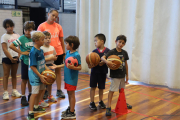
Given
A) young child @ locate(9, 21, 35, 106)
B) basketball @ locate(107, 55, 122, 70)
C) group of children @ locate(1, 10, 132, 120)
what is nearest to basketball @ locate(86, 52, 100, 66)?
group of children @ locate(1, 10, 132, 120)

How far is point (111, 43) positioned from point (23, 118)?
10.6 ft

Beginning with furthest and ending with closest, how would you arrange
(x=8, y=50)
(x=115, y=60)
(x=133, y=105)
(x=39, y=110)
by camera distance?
1. (x=8, y=50)
2. (x=133, y=105)
3. (x=39, y=110)
4. (x=115, y=60)

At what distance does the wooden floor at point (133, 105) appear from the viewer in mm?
3053

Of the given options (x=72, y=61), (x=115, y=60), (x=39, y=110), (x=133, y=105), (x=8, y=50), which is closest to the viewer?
(x=72, y=61)

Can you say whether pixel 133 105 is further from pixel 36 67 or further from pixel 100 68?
pixel 36 67

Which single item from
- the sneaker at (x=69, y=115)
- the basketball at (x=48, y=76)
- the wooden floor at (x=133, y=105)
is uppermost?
the basketball at (x=48, y=76)

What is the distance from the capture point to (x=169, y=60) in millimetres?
4578

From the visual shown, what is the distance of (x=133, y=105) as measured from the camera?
3.57 m

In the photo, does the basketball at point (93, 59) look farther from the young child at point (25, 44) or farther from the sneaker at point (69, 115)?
the young child at point (25, 44)

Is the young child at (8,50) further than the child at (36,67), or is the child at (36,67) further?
the young child at (8,50)

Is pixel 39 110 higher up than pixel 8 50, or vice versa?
pixel 8 50

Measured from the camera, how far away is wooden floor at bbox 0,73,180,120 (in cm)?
305

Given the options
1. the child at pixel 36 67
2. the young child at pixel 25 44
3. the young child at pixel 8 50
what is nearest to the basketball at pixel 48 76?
the child at pixel 36 67

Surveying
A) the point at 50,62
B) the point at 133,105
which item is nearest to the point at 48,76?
the point at 50,62
